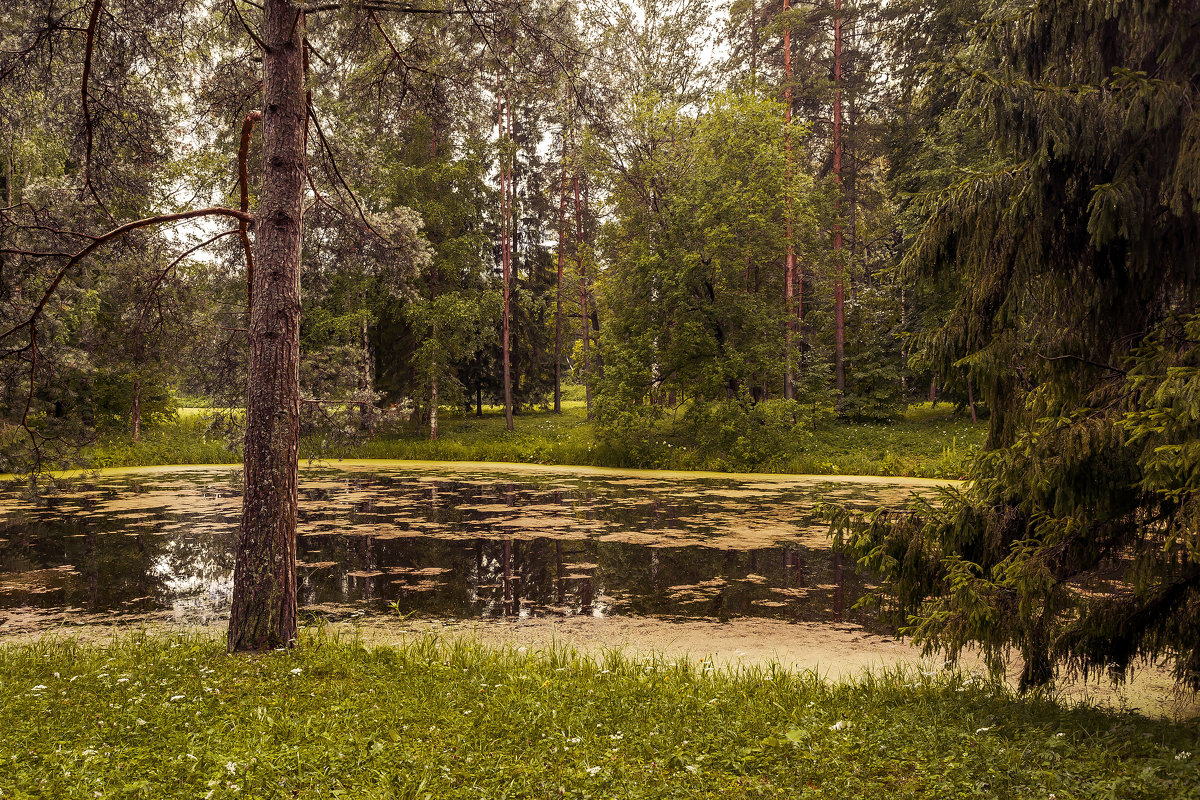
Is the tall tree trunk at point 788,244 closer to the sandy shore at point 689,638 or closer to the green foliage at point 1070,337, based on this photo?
the sandy shore at point 689,638

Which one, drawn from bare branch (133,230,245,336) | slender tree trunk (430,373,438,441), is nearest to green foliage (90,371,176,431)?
slender tree trunk (430,373,438,441)

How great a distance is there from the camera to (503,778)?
3104mm

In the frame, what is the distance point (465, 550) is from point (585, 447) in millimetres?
10181

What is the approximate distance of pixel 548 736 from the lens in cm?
353

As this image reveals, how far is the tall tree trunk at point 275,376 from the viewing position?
5.31 meters

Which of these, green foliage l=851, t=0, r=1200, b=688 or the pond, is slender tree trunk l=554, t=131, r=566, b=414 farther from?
green foliage l=851, t=0, r=1200, b=688

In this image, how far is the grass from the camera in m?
2.94

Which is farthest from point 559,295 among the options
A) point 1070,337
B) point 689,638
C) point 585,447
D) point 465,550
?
point 1070,337

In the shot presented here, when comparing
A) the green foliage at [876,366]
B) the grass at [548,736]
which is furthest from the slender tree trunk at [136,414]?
the green foliage at [876,366]

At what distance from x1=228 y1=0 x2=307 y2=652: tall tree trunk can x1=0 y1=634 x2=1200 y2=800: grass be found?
63 centimetres

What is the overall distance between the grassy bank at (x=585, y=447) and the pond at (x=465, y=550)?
6.15 feet

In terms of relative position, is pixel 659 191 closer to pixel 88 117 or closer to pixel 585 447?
pixel 88 117

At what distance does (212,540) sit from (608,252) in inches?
555

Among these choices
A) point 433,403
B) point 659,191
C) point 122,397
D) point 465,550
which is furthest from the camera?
point 122,397
